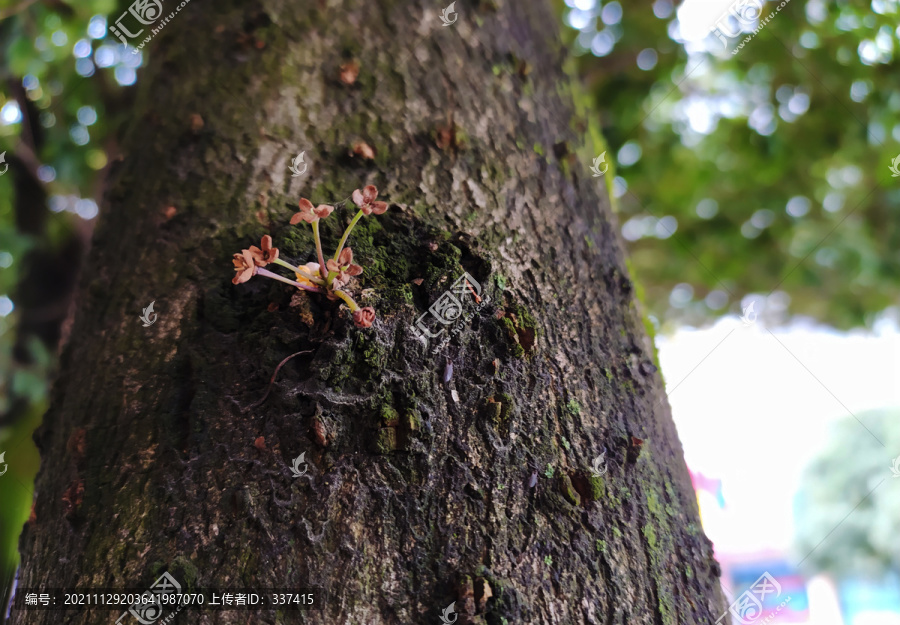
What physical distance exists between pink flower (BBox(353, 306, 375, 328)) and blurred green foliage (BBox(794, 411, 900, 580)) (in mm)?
14779

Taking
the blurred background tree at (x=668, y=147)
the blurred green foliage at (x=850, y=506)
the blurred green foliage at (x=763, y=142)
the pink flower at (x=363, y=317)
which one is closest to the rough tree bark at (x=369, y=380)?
the pink flower at (x=363, y=317)

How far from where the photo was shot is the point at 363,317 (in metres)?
0.85

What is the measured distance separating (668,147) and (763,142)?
0.53 meters

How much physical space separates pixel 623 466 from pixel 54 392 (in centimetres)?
103

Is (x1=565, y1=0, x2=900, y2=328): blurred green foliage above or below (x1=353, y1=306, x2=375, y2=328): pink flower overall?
above

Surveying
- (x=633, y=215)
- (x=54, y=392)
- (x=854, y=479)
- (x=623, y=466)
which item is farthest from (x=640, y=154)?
(x=854, y=479)

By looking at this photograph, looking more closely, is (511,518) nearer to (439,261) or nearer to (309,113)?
(439,261)

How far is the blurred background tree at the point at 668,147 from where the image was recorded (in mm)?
2531

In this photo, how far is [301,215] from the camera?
869 mm

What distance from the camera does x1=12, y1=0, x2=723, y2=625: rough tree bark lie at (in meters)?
0.78

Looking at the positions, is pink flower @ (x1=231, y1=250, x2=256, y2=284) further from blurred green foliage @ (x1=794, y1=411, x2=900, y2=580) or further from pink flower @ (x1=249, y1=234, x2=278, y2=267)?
blurred green foliage @ (x1=794, y1=411, x2=900, y2=580)

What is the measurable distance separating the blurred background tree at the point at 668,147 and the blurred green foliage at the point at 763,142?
0.03ft

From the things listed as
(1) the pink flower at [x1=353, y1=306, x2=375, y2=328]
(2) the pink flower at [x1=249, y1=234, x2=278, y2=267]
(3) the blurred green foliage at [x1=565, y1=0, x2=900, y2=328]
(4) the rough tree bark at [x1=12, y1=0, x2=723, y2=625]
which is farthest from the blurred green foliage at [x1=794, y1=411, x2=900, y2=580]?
(2) the pink flower at [x1=249, y1=234, x2=278, y2=267]

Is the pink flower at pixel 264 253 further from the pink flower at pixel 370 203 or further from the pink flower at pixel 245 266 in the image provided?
the pink flower at pixel 370 203
